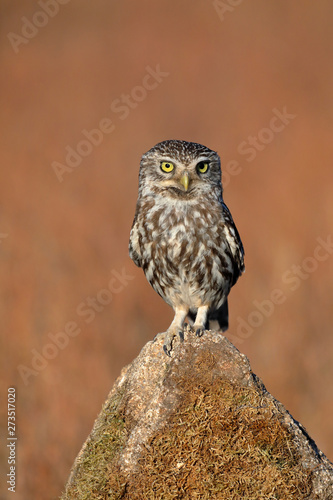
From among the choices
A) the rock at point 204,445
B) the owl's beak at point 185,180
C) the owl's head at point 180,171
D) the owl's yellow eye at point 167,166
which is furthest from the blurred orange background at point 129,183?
the rock at point 204,445

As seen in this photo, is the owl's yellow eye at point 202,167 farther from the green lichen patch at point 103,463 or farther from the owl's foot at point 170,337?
the green lichen patch at point 103,463

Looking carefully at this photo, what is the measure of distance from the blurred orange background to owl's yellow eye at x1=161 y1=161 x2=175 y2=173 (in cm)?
822

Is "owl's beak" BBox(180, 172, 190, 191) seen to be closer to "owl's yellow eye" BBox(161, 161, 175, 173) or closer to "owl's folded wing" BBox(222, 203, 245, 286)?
"owl's yellow eye" BBox(161, 161, 175, 173)

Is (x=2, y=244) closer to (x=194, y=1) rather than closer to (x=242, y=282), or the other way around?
(x=242, y=282)

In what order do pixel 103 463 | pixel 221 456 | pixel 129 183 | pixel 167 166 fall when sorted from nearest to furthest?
1. pixel 221 456
2. pixel 103 463
3. pixel 167 166
4. pixel 129 183

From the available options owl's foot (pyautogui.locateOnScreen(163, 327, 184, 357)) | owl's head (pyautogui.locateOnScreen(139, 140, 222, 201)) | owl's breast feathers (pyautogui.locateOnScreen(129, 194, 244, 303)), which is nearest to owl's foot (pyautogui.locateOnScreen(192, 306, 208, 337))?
owl's breast feathers (pyautogui.locateOnScreen(129, 194, 244, 303))

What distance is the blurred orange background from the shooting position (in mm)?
13039

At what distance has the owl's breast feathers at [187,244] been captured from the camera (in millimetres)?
5359

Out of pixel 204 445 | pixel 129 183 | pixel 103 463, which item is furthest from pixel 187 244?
pixel 129 183

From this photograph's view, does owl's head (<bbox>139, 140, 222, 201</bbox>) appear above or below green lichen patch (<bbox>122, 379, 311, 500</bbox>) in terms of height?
above

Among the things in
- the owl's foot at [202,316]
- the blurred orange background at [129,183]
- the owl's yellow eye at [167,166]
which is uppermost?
the blurred orange background at [129,183]

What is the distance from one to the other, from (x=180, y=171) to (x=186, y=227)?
0.47 meters

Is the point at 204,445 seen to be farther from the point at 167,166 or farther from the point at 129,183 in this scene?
the point at 129,183

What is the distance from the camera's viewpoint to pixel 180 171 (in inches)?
204
